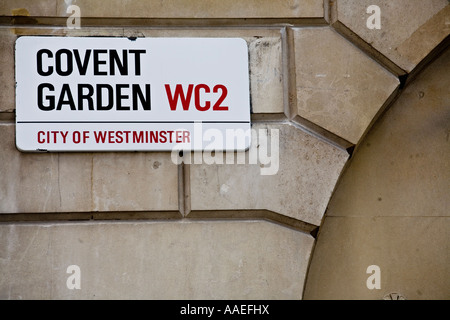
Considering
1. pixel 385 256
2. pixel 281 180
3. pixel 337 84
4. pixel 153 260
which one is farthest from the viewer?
pixel 385 256

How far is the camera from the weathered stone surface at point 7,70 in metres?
4.20

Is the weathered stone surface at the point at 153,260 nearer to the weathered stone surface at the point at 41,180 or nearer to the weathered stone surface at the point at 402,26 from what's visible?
the weathered stone surface at the point at 41,180

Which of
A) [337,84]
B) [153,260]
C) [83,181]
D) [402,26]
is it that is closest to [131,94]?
[83,181]

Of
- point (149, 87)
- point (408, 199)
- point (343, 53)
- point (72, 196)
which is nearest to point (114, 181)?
point (72, 196)

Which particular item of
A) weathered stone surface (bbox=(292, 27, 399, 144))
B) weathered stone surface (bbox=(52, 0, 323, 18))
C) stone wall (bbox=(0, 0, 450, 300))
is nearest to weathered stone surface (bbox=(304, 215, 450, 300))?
stone wall (bbox=(0, 0, 450, 300))

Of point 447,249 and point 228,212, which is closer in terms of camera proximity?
point 228,212

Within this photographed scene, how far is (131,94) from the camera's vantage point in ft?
13.9

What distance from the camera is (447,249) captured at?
464 centimetres

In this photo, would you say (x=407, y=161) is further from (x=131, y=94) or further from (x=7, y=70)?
(x=7, y=70)

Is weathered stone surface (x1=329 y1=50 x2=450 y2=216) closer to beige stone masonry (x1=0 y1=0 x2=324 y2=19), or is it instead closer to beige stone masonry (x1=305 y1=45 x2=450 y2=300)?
beige stone masonry (x1=305 y1=45 x2=450 y2=300)

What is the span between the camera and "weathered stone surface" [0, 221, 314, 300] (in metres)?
4.11

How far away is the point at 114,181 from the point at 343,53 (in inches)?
60.0

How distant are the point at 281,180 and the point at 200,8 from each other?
43.4 inches
